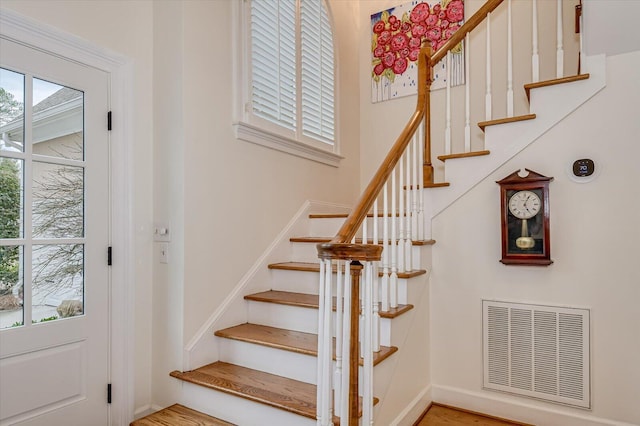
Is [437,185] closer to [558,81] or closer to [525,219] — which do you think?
[525,219]

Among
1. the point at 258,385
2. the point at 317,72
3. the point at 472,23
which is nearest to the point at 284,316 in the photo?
the point at 258,385

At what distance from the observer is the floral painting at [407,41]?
3656 millimetres

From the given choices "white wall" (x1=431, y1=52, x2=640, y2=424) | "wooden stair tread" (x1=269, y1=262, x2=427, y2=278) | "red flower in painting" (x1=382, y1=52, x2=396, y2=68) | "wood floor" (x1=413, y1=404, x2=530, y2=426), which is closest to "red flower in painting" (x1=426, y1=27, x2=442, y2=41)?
"red flower in painting" (x1=382, y1=52, x2=396, y2=68)

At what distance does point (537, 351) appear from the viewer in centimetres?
243

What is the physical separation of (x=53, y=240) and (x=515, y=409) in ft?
9.33

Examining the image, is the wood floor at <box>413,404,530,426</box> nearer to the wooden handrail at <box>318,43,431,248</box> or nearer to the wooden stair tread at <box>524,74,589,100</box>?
the wooden handrail at <box>318,43,431,248</box>

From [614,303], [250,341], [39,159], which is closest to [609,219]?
[614,303]

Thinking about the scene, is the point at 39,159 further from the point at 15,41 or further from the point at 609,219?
the point at 609,219

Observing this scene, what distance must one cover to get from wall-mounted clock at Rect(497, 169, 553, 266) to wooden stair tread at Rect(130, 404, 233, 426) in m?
1.95

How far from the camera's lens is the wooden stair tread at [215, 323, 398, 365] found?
6.99 feet

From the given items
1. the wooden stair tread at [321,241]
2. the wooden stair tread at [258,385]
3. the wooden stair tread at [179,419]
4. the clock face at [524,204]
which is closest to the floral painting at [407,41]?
the clock face at [524,204]

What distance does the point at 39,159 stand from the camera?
2.05 meters

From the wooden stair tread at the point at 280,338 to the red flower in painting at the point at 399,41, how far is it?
2933mm

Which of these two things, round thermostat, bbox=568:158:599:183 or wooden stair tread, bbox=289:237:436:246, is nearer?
round thermostat, bbox=568:158:599:183
